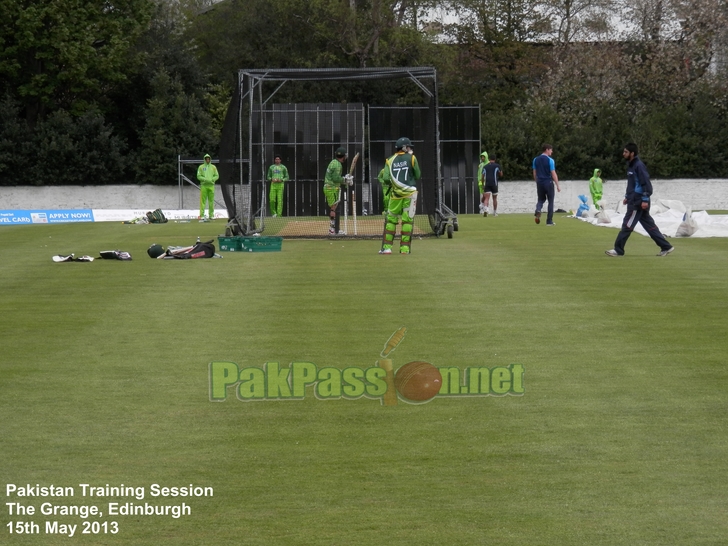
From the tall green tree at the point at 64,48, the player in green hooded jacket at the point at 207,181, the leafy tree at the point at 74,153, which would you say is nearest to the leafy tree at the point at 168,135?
the leafy tree at the point at 74,153

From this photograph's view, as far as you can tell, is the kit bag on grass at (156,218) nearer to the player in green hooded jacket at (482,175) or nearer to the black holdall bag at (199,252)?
the player in green hooded jacket at (482,175)

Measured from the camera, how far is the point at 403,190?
18.9 meters

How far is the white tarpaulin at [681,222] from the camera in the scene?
2388cm

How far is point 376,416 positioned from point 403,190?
1144cm

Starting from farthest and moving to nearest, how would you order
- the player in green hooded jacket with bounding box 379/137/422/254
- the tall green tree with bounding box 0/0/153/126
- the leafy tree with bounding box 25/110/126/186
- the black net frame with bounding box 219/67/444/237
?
the leafy tree with bounding box 25/110/126/186
the tall green tree with bounding box 0/0/153/126
the black net frame with bounding box 219/67/444/237
the player in green hooded jacket with bounding box 379/137/422/254

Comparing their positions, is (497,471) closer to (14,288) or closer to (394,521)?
(394,521)

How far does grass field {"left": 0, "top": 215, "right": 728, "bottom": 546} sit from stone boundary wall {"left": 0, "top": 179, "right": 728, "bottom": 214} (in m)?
32.9

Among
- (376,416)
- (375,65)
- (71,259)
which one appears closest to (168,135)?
(375,65)

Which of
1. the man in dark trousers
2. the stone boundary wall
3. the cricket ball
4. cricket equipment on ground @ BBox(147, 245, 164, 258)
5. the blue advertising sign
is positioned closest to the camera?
the cricket ball

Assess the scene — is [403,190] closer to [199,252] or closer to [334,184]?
[199,252]

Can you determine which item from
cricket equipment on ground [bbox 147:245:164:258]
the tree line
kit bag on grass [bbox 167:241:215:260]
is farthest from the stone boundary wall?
kit bag on grass [bbox 167:241:215:260]

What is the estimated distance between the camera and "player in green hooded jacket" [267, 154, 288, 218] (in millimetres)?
32769

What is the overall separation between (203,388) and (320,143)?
2728 centimetres

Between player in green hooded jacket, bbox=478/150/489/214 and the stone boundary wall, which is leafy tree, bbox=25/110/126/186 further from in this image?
player in green hooded jacket, bbox=478/150/489/214
